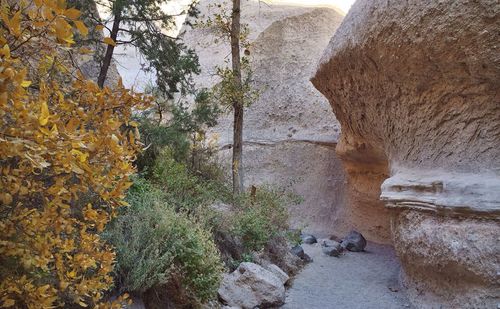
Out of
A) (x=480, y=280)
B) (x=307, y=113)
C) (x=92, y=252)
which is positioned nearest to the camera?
(x=92, y=252)

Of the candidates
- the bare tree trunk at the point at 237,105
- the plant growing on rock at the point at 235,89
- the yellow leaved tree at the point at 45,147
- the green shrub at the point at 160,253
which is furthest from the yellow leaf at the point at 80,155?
the bare tree trunk at the point at 237,105

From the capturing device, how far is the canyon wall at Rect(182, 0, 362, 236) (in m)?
16.6

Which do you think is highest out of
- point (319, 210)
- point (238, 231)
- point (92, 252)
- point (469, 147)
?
point (469, 147)

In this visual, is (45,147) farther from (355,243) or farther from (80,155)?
(355,243)

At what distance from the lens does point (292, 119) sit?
63.3 feet

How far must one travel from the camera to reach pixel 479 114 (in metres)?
6.42

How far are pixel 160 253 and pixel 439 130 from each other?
15.3 ft

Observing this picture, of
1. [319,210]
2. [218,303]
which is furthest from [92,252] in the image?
[319,210]

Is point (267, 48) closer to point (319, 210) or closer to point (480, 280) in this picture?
point (319, 210)

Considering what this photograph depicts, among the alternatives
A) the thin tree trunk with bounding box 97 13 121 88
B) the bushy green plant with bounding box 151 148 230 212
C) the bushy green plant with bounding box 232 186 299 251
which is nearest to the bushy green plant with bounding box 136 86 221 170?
the bushy green plant with bounding box 151 148 230 212

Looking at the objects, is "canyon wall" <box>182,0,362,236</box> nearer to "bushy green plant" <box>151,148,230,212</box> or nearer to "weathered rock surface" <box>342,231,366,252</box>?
"weathered rock surface" <box>342,231,366,252</box>

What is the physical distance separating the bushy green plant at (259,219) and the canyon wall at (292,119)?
4.42 meters

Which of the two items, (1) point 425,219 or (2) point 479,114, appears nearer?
(2) point 479,114

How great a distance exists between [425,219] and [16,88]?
20.7 feet
